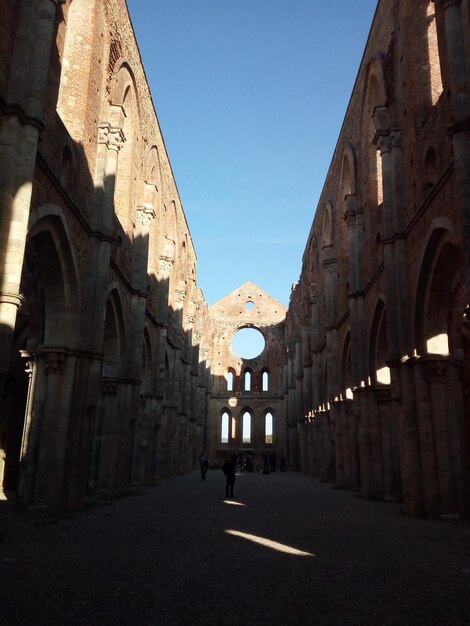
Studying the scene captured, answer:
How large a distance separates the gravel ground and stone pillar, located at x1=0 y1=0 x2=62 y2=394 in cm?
283

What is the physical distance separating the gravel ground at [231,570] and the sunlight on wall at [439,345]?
3491 millimetres

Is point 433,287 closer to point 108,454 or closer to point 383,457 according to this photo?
point 383,457

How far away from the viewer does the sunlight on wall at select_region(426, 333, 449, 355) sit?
11570mm

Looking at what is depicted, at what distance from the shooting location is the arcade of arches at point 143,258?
9242mm

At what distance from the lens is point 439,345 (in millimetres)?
11617

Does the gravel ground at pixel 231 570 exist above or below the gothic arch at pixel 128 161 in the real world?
below

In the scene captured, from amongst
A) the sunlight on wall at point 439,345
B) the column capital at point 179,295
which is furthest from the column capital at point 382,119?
the column capital at point 179,295

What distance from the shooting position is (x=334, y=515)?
442 inches

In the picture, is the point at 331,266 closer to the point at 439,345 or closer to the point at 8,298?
the point at 439,345

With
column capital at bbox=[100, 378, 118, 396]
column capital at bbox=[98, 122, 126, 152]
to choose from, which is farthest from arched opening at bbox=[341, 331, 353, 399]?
column capital at bbox=[98, 122, 126, 152]

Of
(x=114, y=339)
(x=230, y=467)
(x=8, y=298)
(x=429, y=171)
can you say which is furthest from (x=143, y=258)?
(x=8, y=298)

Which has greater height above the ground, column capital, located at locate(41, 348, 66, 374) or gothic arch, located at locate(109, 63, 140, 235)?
gothic arch, located at locate(109, 63, 140, 235)

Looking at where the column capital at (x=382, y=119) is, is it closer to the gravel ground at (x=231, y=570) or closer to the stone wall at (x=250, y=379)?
the gravel ground at (x=231, y=570)

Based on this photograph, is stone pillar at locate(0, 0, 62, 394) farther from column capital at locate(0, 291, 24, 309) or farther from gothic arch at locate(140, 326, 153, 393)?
gothic arch at locate(140, 326, 153, 393)
